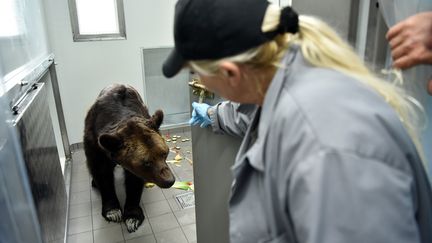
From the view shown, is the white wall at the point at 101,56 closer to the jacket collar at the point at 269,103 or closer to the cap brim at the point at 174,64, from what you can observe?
the cap brim at the point at 174,64

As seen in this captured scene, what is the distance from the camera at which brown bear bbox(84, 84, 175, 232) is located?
2.08 metres

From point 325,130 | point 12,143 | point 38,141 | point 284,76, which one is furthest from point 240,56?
point 38,141

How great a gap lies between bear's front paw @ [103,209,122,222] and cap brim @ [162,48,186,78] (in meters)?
1.88

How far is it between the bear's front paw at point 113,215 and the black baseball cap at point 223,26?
6.66ft

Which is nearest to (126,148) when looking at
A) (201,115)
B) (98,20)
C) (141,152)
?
(141,152)

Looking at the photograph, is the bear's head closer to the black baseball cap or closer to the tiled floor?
the tiled floor

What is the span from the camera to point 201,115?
1.52 m

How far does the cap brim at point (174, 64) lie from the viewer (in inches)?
29.3

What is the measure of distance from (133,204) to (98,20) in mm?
2238

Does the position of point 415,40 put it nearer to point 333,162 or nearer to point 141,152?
point 333,162

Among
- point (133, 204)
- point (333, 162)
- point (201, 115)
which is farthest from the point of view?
point (133, 204)

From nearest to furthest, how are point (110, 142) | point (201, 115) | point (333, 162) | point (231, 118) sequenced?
1. point (333, 162)
2. point (231, 118)
3. point (201, 115)
4. point (110, 142)

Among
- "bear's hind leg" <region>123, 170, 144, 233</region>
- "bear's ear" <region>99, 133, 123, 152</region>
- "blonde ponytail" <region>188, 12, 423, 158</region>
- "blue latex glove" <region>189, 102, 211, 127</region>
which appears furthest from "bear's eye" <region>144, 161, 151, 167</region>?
"blonde ponytail" <region>188, 12, 423, 158</region>

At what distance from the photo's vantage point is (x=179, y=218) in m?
2.45
